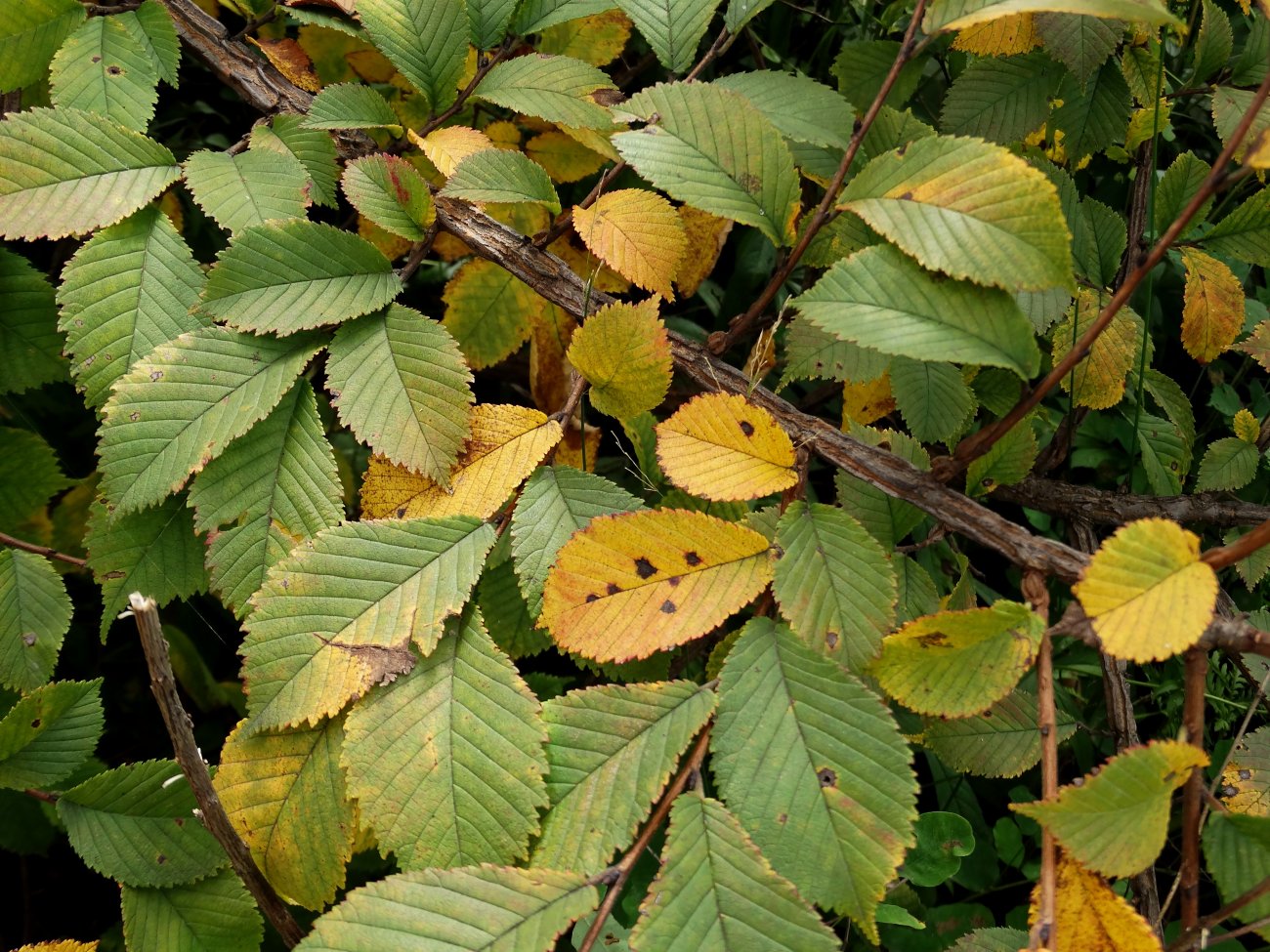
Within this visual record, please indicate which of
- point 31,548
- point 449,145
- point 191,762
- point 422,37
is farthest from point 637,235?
point 31,548

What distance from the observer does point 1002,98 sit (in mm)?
1175

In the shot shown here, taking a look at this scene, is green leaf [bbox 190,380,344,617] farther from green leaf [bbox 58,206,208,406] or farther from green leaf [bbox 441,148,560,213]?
green leaf [bbox 441,148,560,213]

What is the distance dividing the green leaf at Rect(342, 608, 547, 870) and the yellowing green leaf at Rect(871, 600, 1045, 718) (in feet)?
1.04

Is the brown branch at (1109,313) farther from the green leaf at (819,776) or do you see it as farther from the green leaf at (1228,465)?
the green leaf at (1228,465)

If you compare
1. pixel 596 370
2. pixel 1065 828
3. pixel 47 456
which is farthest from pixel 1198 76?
pixel 47 456

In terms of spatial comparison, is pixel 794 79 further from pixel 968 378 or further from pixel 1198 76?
pixel 1198 76

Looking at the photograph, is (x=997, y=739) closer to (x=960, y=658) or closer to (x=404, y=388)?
(x=960, y=658)

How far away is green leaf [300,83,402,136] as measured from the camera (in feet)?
3.41

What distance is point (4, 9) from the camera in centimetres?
105

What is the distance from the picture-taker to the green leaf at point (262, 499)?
0.94 m

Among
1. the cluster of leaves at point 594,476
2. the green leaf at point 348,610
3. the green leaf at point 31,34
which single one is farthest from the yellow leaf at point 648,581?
the green leaf at point 31,34

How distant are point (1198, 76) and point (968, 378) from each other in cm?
50

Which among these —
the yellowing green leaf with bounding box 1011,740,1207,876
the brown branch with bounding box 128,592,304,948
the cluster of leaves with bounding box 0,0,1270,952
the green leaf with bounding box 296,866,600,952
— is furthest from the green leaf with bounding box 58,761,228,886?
the yellowing green leaf with bounding box 1011,740,1207,876

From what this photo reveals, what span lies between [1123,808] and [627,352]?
58 centimetres
